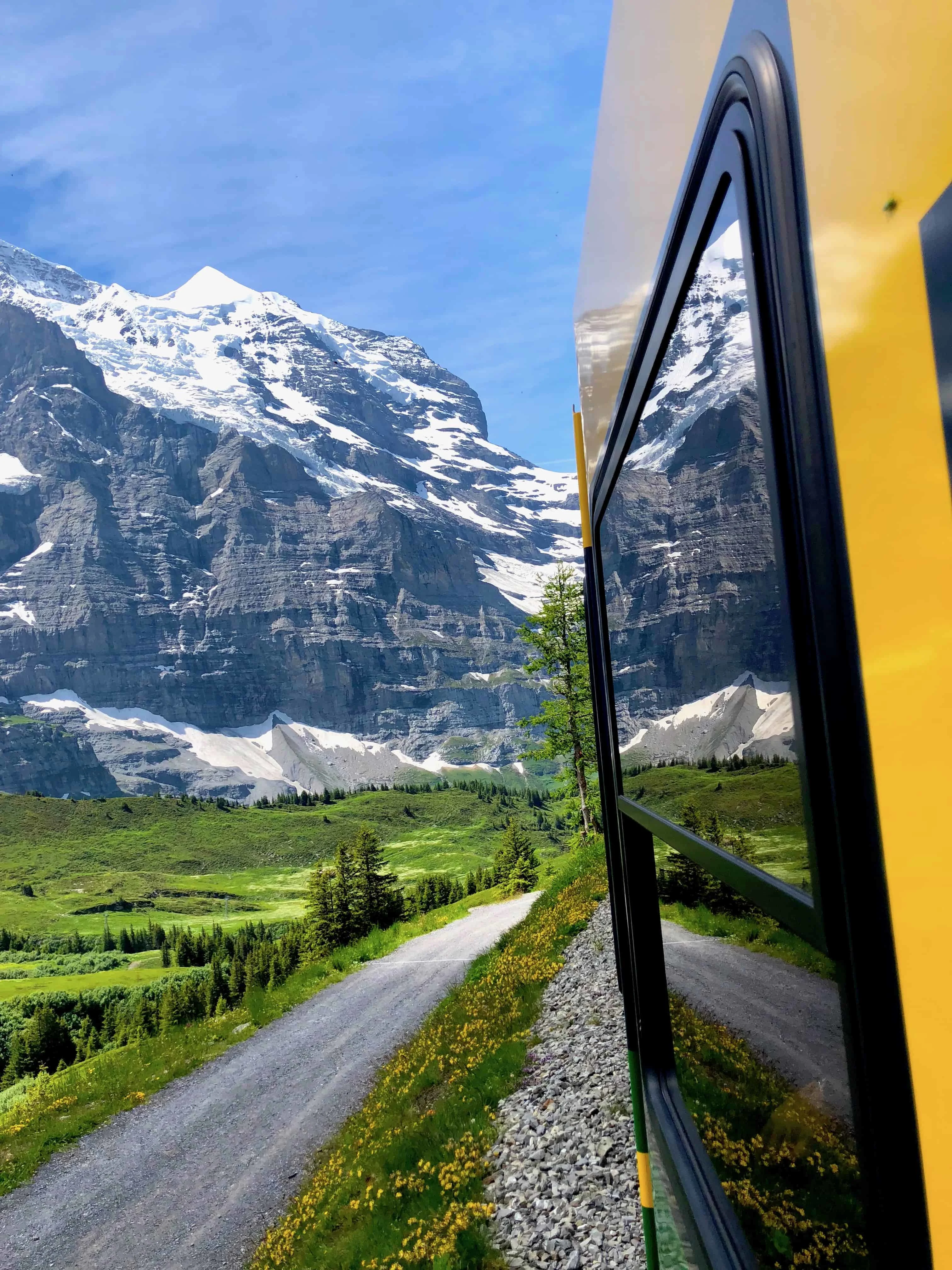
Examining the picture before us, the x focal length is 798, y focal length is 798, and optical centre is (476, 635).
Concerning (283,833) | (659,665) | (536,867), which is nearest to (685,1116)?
(659,665)

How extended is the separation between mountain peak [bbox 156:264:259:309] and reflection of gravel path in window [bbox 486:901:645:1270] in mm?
196351

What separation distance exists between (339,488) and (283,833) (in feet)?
246

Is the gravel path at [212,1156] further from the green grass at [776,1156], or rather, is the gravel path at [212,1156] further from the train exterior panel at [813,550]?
the train exterior panel at [813,550]

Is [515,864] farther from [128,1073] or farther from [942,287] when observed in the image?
[942,287]

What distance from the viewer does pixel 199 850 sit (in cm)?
7431

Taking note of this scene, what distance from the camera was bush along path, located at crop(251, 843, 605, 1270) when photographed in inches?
191

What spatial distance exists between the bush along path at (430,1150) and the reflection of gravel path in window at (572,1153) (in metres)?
0.16

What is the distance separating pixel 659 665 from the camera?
3.32 ft

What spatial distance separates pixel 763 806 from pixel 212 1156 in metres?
14.9

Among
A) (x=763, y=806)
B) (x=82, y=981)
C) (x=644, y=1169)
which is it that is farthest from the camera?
(x=82, y=981)

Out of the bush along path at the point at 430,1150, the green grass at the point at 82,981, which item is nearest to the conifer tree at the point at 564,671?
the bush along path at the point at 430,1150

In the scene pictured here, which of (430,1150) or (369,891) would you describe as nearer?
(430,1150)

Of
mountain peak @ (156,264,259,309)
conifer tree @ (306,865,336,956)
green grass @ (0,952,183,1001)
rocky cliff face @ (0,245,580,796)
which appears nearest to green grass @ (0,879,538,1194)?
conifer tree @ (306,865,336,956)

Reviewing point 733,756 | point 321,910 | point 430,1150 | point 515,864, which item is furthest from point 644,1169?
point 515,864
